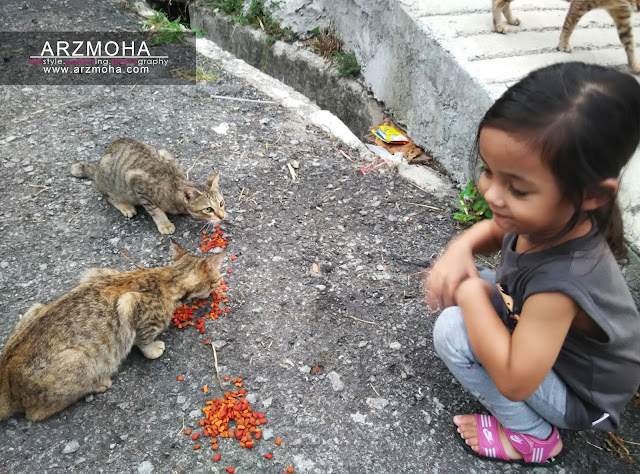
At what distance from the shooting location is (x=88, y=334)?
8.81 feet

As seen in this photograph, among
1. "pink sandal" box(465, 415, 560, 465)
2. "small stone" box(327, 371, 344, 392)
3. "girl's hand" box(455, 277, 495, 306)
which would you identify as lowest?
"small stone" box(327, 371, 344, 392)

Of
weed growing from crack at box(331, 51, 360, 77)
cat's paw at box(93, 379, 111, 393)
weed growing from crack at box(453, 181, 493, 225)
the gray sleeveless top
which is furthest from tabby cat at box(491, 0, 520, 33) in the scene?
cat's paw at box(93, 379, 111, 393)

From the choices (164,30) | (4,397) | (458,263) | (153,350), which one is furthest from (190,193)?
(164,30)

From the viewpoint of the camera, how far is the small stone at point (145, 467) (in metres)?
Result: 2.45

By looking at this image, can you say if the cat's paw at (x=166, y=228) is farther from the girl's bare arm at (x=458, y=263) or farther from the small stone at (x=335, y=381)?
the girl's bare arm at (x=458, y=263)

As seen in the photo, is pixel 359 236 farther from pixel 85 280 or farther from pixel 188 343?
pixel 85 280

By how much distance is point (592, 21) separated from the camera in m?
4.54

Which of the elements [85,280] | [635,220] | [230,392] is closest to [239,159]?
[85,280]

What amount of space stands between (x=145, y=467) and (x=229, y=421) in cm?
43

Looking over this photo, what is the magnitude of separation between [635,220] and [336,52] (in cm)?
370

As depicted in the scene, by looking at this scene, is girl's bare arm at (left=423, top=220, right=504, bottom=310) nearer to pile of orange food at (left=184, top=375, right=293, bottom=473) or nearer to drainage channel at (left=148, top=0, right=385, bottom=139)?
pile of orange food at (left=184, top=375, right=293, bottom=473)

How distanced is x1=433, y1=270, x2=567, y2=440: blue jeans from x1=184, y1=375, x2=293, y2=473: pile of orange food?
94 centimetres

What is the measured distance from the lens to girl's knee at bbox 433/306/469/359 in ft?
7.55

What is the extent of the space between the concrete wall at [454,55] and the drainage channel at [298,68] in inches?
11.6
